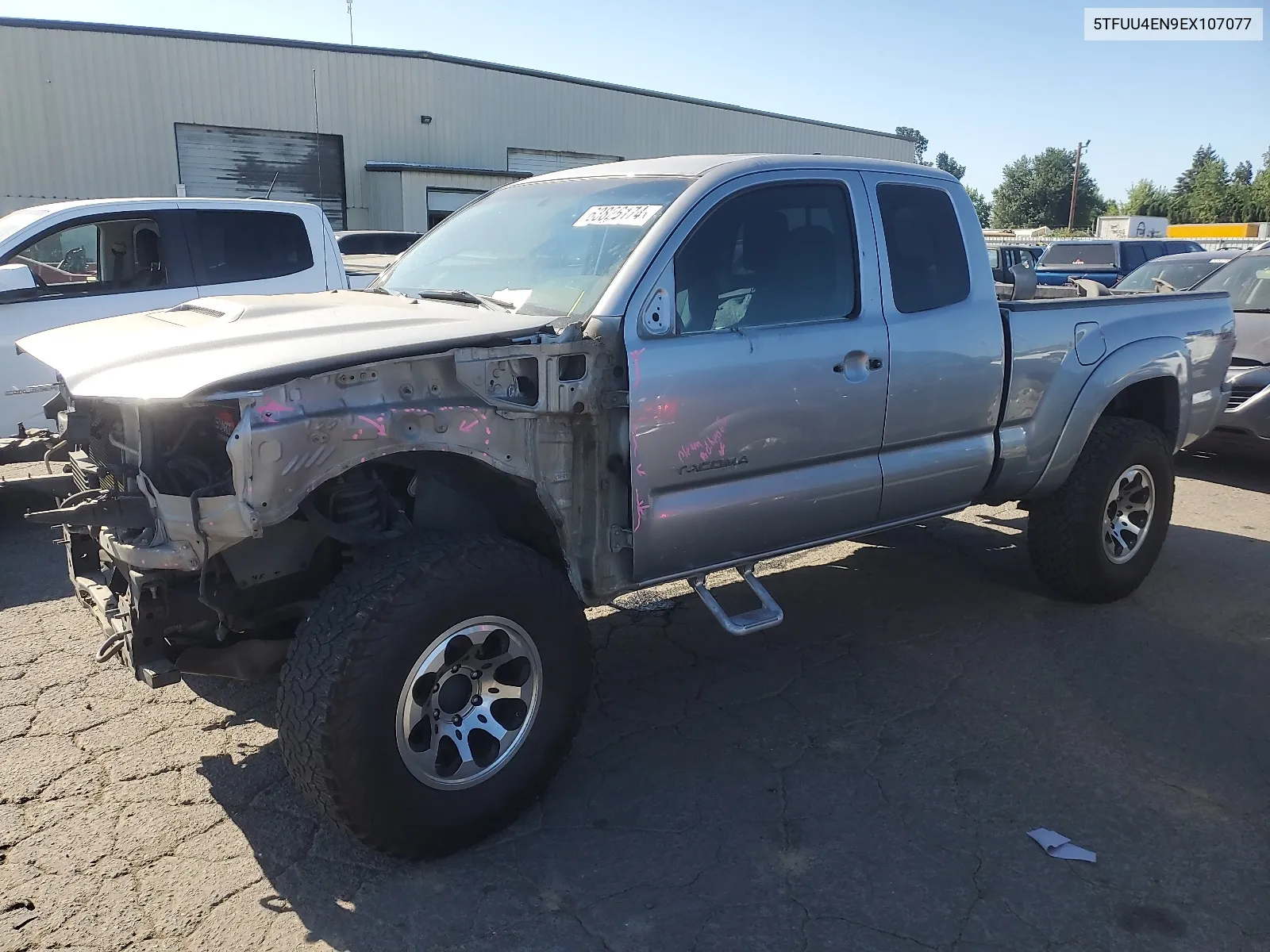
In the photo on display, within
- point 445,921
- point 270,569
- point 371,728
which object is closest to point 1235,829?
point 445,921

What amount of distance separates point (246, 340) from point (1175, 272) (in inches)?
429

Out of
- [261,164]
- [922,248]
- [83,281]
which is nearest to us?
[922,248]

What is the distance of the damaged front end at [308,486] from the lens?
8.50 feet

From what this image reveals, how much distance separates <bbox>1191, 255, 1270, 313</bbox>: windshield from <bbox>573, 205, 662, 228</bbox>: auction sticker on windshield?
7.18 m

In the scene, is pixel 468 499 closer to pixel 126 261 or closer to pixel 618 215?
pixel 618 215

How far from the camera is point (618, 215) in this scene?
356 centimetres

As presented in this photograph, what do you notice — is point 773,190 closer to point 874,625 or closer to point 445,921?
point 874,625

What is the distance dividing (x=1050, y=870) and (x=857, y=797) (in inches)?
24.8

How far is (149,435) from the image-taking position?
2.72 meters

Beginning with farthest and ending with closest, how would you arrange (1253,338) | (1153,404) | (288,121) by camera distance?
(288,121)
(1253,338)
(1153,404)

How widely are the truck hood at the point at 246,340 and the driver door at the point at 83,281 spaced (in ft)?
11.1

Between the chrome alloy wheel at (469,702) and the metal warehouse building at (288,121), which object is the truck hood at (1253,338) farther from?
the metal warehouse building at (288,121)

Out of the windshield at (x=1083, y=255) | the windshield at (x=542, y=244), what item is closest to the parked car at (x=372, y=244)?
the windshield at (x=542, y=244)

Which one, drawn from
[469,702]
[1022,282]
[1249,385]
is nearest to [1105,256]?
[1249,385]
